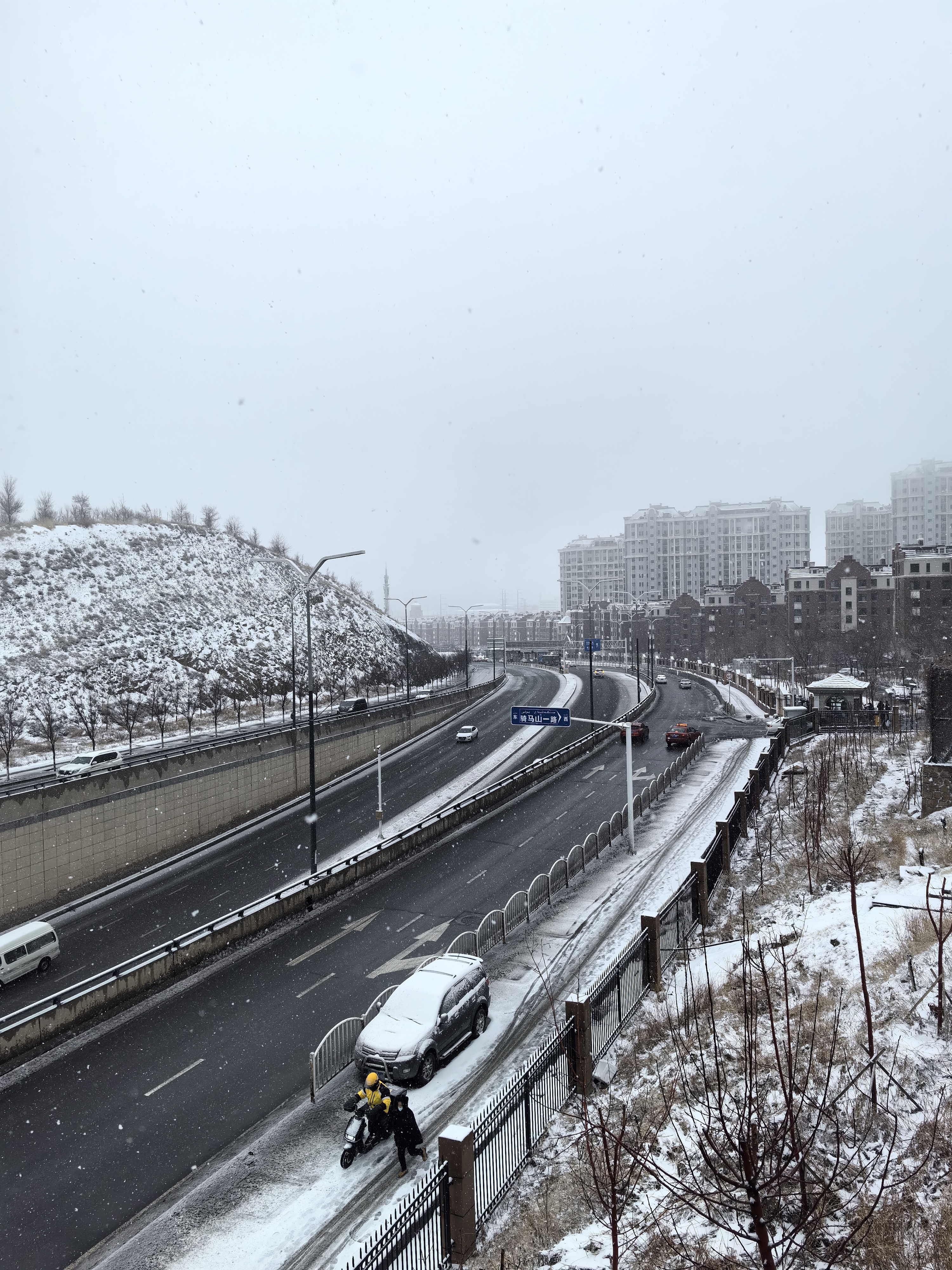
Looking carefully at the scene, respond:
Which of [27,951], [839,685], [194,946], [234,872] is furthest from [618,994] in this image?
[839,685]

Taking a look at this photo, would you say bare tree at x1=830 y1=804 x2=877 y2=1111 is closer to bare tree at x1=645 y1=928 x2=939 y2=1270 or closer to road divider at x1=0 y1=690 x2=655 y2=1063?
bare tree at x1=645 y1=928 x2=939 y2=1270

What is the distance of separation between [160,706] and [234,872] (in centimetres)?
2514

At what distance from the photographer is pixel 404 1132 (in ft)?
34.0

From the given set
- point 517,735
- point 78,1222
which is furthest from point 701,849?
point 517,735

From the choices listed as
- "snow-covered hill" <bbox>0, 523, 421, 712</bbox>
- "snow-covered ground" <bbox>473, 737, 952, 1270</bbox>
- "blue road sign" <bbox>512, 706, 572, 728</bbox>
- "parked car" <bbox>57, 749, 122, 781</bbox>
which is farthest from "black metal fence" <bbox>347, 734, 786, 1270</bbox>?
"snow-covered hill" <bbox>0, 523, 421, 712</bbox>

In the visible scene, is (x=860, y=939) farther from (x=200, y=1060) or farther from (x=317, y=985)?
(x=200, y=1060)

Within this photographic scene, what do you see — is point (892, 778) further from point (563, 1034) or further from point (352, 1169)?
point (352, 1169)

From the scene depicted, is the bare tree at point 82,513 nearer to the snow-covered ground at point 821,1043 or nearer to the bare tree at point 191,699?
the bare tree at point 191,699

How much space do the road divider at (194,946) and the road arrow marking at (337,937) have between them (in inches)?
71.4

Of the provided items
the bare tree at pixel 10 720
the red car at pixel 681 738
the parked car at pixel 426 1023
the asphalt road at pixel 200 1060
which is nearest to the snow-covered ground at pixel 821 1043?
the parked car at pixel 426 1023

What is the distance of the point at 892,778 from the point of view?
30.0 metres

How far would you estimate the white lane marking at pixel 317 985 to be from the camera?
55.1ft

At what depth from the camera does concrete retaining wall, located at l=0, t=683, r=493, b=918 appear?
26.2 metres

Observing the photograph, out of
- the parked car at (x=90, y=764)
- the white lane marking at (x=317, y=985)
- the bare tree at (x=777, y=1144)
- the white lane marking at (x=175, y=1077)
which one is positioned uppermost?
the bare tree at (x=777, y=1144)
